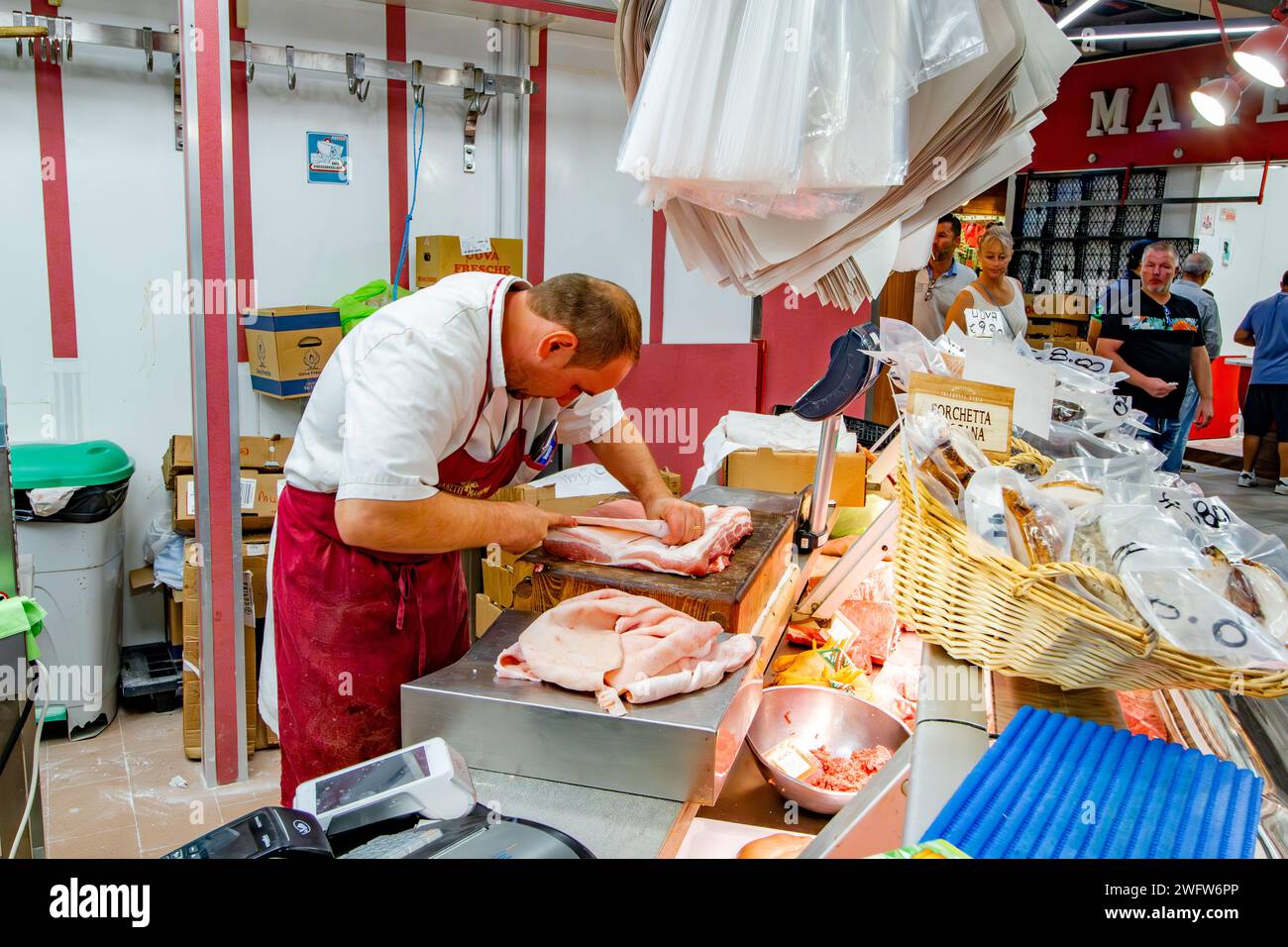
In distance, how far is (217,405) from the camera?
148 inches

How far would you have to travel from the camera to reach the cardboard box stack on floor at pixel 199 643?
409cm

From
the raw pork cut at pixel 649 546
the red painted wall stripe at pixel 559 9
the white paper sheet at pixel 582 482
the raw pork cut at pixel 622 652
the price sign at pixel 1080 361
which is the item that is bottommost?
the white paper sheet at pixel 582 482

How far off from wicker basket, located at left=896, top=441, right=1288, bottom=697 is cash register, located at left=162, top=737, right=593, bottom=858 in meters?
0.52

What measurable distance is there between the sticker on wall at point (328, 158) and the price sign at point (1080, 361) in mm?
3827

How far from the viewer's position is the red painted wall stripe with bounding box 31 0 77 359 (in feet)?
14.5

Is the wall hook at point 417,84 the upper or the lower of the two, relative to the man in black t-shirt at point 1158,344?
upper

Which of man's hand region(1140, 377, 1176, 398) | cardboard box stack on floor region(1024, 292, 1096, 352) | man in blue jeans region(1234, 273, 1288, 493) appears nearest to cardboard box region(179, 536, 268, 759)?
man's hand region(1140, 377, 1176, 398)

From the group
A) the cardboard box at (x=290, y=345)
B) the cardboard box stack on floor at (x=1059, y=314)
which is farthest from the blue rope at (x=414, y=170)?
the cardboard box stack on floor at (x=1059, y=314)

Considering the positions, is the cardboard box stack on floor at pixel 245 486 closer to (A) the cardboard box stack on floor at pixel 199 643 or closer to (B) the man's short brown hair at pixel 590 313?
(A) the cardboard box stack on floor at pixel 199 643

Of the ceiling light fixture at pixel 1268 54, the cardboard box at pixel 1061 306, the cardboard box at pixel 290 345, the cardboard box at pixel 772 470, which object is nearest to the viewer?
the cardboard box at pixel 772 470

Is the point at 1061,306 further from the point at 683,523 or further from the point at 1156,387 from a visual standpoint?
the point at 683,523

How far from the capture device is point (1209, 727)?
48.6 inches

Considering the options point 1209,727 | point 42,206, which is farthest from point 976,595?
point 42,206

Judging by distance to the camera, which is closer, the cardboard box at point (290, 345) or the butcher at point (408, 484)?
the butcher at point (408, 484)
